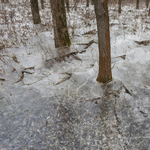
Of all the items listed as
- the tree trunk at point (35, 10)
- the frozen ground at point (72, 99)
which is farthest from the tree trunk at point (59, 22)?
the tree trunk at point (35, 10)

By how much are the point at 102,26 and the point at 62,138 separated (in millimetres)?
2131

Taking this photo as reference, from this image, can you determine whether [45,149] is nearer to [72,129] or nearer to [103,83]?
[72,129]

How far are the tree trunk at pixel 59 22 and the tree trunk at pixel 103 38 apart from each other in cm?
247

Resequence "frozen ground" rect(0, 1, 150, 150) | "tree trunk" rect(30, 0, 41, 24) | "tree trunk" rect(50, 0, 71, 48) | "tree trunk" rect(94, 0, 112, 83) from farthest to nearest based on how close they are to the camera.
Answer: "tree trunk" rect(30, 0, 41, 24), "tree trunk" rect(50, 0, 71, 48), "tree trunk" rect(94, 0, 112, 83), "frozen ground" rect(0, 1, 150, 150)

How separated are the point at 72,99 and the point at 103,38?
57.7 inches

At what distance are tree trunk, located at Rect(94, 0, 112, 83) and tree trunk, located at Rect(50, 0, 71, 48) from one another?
247 cm

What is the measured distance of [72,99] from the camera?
10.0 feet

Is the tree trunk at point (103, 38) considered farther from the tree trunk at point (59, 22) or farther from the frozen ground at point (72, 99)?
the tree trunk at point (59, 22)

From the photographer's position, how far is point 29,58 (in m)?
4.72

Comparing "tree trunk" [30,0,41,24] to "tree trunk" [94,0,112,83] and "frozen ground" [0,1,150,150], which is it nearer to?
"frozen ground" [0,1,150,150]

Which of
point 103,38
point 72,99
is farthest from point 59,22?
point 72,99

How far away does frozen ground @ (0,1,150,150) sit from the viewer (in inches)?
88.0

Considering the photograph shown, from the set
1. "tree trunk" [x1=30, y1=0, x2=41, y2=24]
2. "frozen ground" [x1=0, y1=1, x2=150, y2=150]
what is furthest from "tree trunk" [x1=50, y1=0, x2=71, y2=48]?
"tree trunk" [x1=30, y1=0, x2=41, y2=24]

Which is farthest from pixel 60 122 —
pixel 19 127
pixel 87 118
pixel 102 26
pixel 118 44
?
pixel 118 44
